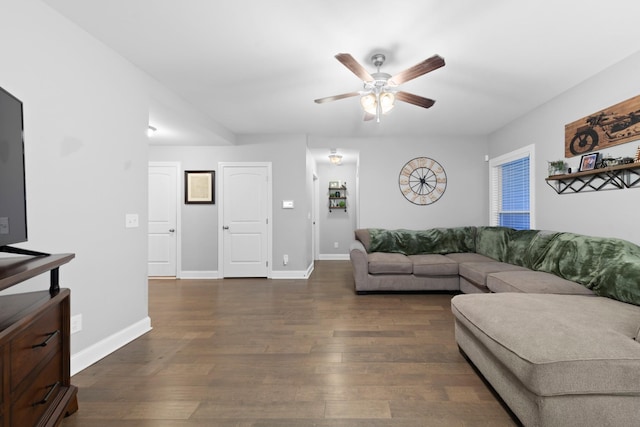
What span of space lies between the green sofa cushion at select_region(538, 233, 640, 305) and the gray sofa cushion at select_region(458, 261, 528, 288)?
378mm

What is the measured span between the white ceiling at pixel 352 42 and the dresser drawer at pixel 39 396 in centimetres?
217

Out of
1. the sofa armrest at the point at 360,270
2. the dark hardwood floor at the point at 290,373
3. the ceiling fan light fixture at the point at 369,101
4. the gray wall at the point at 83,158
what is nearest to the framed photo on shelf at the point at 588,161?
the dark hardwood floor at the point at 290,373

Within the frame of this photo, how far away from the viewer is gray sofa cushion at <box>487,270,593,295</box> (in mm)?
2516

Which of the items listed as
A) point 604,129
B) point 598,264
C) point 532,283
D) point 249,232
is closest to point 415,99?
point 604,129

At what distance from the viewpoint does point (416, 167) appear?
5309 millimetres

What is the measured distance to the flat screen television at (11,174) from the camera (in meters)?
1.28

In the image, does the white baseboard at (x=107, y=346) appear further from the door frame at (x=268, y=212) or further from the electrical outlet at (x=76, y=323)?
the door frame at (x=268, y=212)

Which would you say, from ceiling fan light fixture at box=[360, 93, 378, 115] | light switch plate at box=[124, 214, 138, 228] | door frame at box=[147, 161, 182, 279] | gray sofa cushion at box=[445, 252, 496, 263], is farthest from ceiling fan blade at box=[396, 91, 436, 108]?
door frame at box=[147, 161, 182, 279]

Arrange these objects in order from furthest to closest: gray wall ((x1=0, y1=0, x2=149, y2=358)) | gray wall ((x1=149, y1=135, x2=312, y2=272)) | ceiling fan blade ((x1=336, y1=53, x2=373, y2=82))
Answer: gray wall ((x1=149, y1=135, x2=312, y2=272)) → ceiling fan blade ((x1=336, y1=53, x2=373, y2=82)) → gray wall ((x1=0, y1=0, x2=149, y2=358))

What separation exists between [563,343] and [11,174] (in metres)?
2.70

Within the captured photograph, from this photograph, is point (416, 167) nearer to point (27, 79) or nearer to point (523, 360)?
point (523, 360)

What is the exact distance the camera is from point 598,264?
2.49 m

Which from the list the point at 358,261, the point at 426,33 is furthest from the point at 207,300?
the point at 426,33

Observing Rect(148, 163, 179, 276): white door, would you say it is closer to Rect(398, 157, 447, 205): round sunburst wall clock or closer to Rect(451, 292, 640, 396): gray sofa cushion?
Rect(398, 157, 447, 205): round sunburst wall clock
